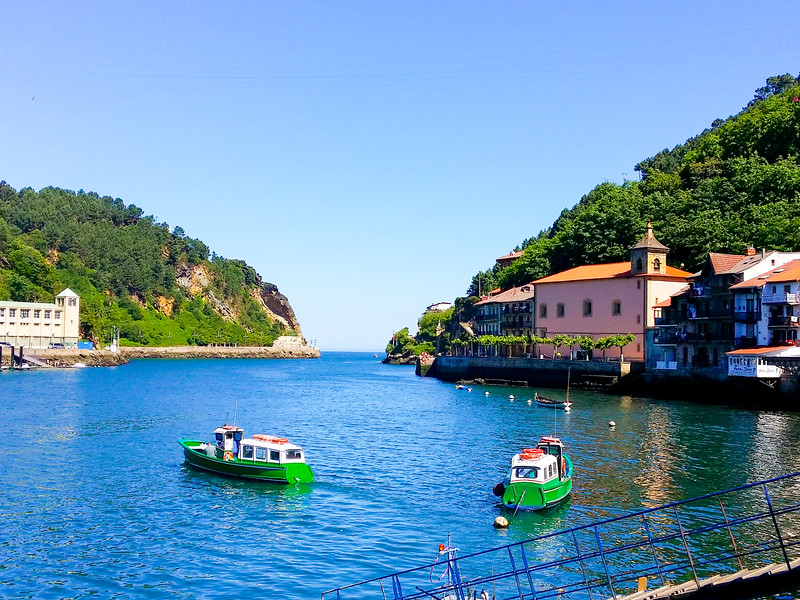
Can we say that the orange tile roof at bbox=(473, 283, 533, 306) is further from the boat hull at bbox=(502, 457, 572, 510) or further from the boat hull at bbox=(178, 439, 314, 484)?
the boat hull at bbox=(502, 457, 572, 510)

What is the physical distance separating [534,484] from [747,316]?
56688 mm

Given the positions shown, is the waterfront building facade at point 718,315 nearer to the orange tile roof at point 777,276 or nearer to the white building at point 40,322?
the orange tile roof at point 777,276

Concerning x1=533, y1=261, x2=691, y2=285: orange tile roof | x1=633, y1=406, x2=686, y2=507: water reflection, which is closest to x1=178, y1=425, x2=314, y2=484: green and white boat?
x1=633, y1=406, x2=686, y2=507: water reflection

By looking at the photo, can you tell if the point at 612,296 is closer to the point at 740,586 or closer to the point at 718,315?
the point at 718,315

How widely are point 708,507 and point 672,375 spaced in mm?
56421

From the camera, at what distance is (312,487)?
138 ft

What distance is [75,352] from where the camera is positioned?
183m

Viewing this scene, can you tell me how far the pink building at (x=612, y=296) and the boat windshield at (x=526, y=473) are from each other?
7196cm

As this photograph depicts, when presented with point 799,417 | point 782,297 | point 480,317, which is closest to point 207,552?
point 799,417

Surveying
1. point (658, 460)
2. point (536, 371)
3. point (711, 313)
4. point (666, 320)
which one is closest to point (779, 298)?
point (711, 313)

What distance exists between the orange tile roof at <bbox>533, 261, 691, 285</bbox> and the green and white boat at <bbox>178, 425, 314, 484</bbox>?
73.8m

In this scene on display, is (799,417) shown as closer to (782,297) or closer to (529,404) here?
(782,297)

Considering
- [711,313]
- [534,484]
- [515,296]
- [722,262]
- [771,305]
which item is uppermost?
[722,262]

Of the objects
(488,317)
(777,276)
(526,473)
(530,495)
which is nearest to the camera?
(530,495)
